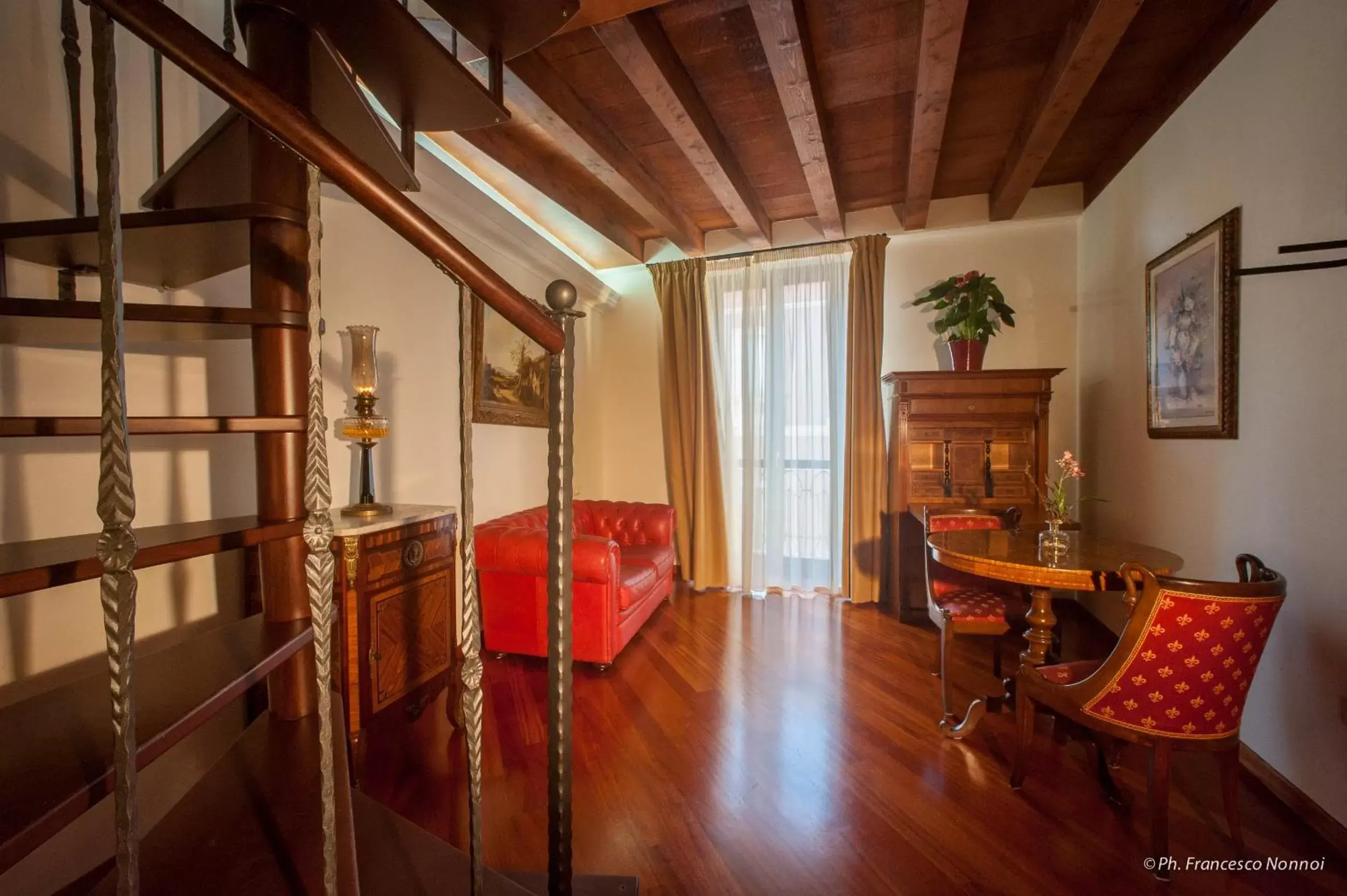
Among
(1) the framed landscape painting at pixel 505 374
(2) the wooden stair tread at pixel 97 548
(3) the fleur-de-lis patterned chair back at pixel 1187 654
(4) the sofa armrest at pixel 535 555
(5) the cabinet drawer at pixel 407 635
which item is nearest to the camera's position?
(2) the wooden stair tread at pixel 97 548

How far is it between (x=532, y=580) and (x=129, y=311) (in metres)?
2.04

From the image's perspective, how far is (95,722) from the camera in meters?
0.82

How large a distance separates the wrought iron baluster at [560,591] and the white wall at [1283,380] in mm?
2458

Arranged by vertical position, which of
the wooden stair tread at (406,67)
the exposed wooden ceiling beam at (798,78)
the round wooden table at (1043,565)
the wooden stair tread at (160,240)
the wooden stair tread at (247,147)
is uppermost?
the exposed wooden ceiling beam at (798,78)

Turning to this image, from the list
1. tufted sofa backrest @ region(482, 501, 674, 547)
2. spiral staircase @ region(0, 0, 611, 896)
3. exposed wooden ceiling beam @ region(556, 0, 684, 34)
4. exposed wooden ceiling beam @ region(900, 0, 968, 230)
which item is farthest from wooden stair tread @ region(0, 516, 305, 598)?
tufted sofa backrest @ region(482, 501, 674, 547)

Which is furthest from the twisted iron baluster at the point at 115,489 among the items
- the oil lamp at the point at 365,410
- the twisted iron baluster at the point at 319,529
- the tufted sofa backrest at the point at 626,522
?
the tufted sofa backrest at the point at 626,522

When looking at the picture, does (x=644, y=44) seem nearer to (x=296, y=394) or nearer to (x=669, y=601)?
(x=296, y=394)

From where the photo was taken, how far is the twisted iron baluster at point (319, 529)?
27.0 inches

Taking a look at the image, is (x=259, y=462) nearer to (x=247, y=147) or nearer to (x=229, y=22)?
(x=247, y=147)

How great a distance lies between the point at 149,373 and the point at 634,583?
223cm

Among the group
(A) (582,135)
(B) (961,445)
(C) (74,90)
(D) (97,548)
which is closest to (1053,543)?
(B) (961,445)

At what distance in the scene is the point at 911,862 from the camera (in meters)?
1.55

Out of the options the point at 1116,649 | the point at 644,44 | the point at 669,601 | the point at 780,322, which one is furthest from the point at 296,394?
the point at 780,322

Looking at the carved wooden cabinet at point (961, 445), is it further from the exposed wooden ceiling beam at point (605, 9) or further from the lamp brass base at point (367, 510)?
the lamp brass base at point (367, 510)
